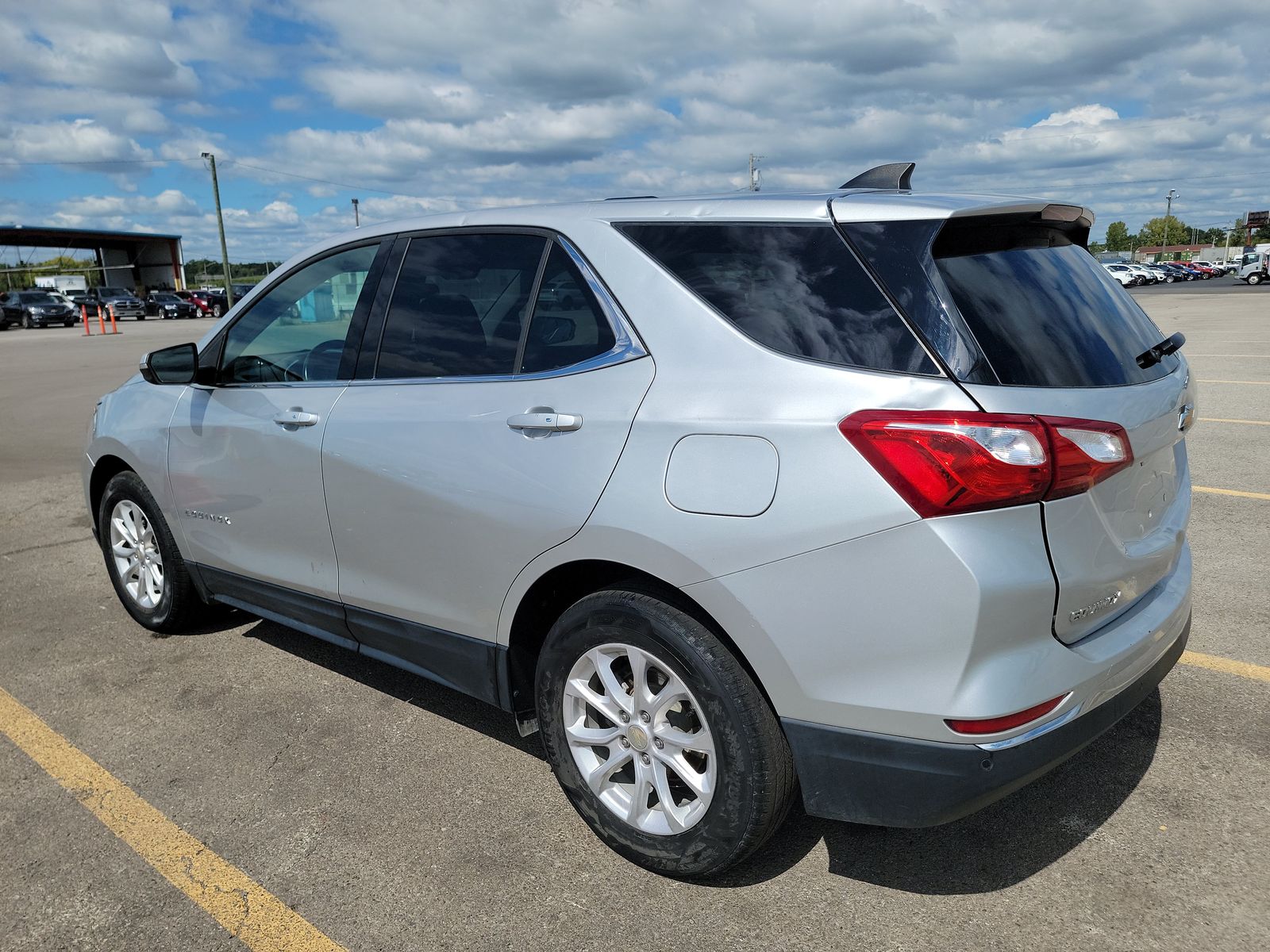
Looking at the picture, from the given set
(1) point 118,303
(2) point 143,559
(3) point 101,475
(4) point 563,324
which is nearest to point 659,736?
(4) point 563,324

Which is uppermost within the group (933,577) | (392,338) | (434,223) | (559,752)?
(434,223)

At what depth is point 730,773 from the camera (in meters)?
2.38

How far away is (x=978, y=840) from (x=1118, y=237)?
18421cm

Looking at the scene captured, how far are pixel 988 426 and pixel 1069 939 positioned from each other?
50.0 inches

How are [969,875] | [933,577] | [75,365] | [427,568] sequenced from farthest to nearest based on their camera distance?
1. [75,365]
2. [427,568]
3. [969,875]
4. [933,577]

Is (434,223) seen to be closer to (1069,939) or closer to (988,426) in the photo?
(988,426)

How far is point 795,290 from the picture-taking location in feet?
7.67

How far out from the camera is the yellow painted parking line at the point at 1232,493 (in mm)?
6219

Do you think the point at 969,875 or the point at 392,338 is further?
the point at 392,338

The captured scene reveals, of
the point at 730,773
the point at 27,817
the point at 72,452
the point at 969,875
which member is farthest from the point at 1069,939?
the point at 72,452

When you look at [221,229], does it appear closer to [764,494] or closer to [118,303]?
[118,303]

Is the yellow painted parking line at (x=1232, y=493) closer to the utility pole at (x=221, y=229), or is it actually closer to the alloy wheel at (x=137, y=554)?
the alloy wheel at (x=137, y=554)

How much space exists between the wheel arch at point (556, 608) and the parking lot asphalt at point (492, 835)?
1.32 ft

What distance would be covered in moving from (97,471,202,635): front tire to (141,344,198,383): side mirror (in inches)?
22.3
